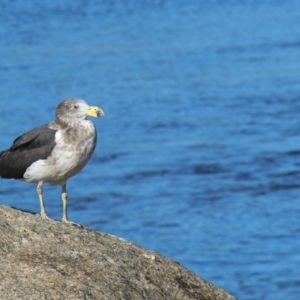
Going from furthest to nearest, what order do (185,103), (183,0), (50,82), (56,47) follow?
1. (183,0)
2. (56,47)
3. (50,82)
4. (185,103)

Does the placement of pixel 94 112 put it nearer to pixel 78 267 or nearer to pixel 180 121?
pixel 78 267

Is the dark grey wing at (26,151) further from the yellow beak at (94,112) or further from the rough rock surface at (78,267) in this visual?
the rough rock surface at (78,267)

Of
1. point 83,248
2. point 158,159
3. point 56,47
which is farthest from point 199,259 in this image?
point 56,47

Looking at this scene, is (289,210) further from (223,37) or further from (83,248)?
(223,37)

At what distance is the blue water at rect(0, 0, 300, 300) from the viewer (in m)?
18.8

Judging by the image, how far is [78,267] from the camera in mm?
7375

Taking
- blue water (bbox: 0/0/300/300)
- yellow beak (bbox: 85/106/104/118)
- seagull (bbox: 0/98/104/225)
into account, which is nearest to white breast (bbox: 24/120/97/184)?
seagull (bbox: 0/98/104/225)

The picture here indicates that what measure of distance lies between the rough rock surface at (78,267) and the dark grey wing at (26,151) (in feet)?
3.28

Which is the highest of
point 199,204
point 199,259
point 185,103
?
point 185,103

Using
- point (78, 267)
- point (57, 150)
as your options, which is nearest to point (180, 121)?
point (57, 150)

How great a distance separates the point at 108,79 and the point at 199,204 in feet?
36.5

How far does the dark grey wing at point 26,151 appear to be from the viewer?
365 inches

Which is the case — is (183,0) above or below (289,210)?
above

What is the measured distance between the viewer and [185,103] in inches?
1143
